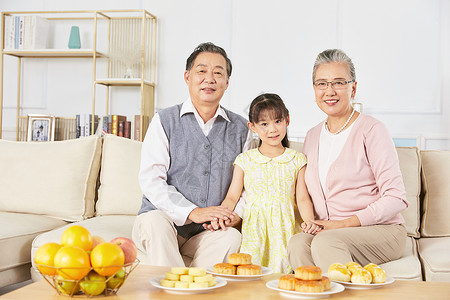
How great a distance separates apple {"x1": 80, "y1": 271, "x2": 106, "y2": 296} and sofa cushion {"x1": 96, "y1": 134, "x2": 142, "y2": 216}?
1.40 m

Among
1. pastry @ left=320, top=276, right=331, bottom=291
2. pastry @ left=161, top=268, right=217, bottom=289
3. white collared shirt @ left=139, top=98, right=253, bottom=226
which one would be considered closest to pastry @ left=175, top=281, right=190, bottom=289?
pastry @ left=161, top=268, right=217, bottom=289

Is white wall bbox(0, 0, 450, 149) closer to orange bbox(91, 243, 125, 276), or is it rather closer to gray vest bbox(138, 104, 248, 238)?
gray vest bbox(138, 104, 248, 238)

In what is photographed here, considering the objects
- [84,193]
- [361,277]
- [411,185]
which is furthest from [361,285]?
[84,193]

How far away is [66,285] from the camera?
4.24ft

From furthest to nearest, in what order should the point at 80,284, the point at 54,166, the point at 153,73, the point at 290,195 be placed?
the point at 153,73
the point at 54,166
the point at 290,195
the point at 80,284

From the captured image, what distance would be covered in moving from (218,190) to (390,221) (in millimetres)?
710

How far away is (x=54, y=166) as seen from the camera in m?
2.82

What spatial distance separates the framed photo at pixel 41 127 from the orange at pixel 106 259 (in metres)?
3.77

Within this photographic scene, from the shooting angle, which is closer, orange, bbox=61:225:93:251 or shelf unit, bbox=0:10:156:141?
orange, bbox=61:225:93:251

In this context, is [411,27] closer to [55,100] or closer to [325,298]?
[55,100]

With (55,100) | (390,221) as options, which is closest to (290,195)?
(390,221)

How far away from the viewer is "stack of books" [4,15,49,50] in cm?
477

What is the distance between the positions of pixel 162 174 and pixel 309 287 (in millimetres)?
1152

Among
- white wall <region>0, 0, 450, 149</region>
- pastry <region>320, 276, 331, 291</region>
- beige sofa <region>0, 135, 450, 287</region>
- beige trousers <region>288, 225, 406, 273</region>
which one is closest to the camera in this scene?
pastry <region>320, 276, 331, 291</region>
